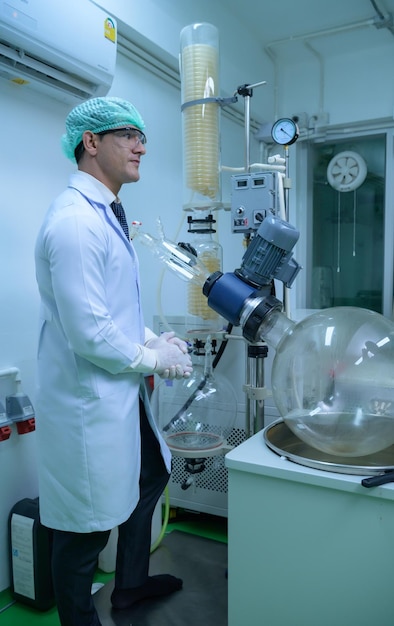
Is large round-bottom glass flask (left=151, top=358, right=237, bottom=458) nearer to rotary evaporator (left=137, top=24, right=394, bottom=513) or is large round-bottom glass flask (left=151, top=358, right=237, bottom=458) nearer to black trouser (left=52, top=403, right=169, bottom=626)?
rotary evaporator (left=137, top=24, right=394, bottom=513)

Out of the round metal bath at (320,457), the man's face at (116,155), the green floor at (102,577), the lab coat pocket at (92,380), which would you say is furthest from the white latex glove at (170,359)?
the green floor at (102,577)

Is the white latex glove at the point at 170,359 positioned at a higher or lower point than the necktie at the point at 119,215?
lower

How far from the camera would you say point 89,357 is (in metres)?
1.29

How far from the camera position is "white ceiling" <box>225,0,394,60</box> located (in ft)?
10.3

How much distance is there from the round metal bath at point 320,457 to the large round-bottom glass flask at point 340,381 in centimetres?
3

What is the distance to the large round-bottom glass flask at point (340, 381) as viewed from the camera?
1095 millimetres

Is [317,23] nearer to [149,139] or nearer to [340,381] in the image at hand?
[149,139]

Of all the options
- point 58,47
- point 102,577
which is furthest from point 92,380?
point 58,47

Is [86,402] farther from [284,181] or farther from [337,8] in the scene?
[337,8]

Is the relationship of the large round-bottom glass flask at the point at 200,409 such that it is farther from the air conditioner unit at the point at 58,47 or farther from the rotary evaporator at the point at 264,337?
the air conditioner unit at the point at 58,47

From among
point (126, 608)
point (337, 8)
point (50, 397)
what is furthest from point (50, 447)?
point (337, 8)

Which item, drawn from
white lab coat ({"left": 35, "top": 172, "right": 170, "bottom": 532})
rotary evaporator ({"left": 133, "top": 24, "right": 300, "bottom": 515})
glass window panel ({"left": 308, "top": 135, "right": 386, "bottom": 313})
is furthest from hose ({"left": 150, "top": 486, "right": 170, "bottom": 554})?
glass window panel ({"left": 308, "top": 135, "right": 386, "bottom": 313})

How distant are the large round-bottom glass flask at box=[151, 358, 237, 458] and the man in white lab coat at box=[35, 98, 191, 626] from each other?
536mm

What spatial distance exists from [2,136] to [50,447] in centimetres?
114
